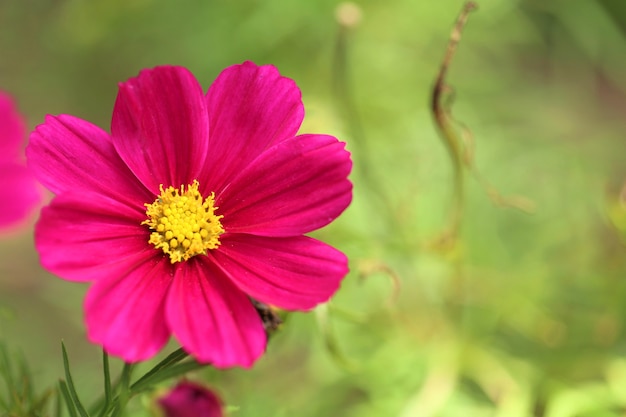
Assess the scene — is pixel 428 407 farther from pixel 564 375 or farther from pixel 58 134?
pixel 58 134

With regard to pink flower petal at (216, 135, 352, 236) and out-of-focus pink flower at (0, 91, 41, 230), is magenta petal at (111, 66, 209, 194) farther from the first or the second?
out-of-focus pink flower at (0, 91, 41, 230)

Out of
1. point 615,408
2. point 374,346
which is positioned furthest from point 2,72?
point 615,408

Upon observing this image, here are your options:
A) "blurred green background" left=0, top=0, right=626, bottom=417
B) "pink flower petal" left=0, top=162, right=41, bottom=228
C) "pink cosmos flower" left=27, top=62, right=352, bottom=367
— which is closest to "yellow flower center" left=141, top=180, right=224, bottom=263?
"pink cosmos flower" left=27, top=62, right=352, bottom=367

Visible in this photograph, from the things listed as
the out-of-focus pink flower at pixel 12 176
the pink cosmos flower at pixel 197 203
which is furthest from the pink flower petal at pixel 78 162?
the out-of-focus pink flower at pixel 12 176

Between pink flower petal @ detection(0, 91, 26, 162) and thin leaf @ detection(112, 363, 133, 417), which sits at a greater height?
pink flower petal @ detection(0, 91, 26, 162)

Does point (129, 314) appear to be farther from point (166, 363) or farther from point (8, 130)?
point (8, 130)
